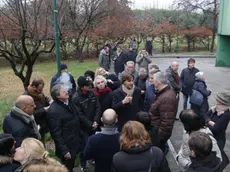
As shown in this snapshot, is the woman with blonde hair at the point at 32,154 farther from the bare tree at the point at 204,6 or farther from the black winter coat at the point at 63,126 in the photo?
the bare tree at the point at 204,6

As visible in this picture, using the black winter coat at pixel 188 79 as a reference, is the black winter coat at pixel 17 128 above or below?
above

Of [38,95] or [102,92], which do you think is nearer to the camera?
[38,95]

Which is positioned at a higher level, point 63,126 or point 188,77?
point 63,126

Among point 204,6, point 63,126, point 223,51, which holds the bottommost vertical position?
point 223,51

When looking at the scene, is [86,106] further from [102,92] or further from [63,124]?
[63,124]

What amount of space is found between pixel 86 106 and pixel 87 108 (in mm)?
46


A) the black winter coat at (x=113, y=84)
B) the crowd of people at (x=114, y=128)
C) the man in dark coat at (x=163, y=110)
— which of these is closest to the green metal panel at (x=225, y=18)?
the crowd of people at (x=114, y=128)

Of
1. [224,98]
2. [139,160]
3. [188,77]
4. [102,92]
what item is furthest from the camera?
[188,77]

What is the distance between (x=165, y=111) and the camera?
4.16 meters

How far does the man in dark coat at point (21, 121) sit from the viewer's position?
362 centimetres

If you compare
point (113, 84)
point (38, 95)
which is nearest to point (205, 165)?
point (38, 95)

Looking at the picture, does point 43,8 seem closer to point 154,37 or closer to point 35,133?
point 35,133

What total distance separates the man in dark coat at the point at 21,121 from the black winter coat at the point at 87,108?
1.07 meters

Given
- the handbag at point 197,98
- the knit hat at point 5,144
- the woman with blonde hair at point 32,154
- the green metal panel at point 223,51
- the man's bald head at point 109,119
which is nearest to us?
the woman with blonde hair at point 32,154
